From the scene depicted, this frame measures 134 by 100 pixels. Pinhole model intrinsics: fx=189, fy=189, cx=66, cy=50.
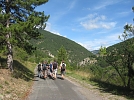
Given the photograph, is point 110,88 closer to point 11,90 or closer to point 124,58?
point 124,58

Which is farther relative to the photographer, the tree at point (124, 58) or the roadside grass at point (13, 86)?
the tree at point (124, 58)

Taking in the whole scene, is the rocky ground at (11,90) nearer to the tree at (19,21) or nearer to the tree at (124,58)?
the tree at (19,21)

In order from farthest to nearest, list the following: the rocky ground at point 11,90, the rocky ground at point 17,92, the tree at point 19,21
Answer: the tree at point 19,21
the rocky ground at point 17,92
the rocky ground at point 11,90

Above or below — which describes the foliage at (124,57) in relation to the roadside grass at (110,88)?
above

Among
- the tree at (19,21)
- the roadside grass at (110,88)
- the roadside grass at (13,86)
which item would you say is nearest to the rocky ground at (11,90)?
the roadside grass at (13,86)

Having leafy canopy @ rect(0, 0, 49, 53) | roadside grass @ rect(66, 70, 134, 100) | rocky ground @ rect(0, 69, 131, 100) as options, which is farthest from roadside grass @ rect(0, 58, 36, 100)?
roadside grass @ rect(66, 70, 134, 100)

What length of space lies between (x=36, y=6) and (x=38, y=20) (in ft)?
9.50

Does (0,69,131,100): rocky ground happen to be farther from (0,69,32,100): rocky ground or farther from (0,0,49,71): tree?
(0,0,49,71): tree

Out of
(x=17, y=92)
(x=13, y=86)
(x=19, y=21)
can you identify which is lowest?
(x=17, y=92)

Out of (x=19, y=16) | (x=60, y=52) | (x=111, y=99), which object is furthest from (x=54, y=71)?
(x=60, y=52)

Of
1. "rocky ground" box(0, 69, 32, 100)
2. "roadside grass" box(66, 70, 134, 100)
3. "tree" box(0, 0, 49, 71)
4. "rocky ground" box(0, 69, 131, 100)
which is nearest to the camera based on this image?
"rocky ground" box(0, 69, 32, 100)

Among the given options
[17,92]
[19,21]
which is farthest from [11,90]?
[19,21]

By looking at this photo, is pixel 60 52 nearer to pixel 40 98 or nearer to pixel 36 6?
pixel 36 6

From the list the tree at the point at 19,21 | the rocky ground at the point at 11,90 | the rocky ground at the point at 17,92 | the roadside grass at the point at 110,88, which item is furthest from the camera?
the tree at the point at 19,21
